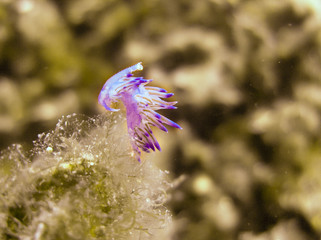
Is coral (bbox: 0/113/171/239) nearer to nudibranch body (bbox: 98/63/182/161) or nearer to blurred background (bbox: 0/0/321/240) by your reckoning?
nudibranch body (bbox: 98/63/182/161)

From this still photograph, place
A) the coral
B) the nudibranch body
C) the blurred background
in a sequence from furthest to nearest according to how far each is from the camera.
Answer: the blurred background, the nudibranch body, the coral

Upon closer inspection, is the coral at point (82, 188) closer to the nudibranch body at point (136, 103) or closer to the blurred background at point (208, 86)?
the nudibranch body at point (136, 103)

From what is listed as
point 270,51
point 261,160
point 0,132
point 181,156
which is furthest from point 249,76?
point 0,132

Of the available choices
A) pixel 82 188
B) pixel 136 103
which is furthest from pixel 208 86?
pixel 82 188

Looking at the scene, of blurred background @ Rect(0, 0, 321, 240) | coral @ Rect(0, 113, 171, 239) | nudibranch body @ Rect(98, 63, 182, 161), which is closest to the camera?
coral @ Rect(0, 113, 171, 239)

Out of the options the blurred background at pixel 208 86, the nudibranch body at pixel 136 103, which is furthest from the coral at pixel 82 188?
the blurred background at pixel 208 86

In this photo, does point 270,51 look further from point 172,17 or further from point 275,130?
point 172,17

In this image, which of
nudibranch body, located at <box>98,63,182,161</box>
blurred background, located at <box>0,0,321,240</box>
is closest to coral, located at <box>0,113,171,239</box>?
nudibranch body, located at <box>98,63,182,161</box>
